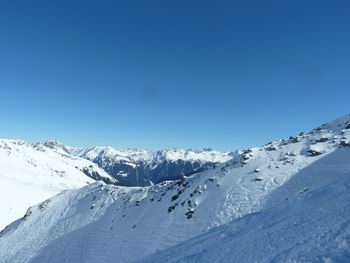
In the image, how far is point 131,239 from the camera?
3278 cm

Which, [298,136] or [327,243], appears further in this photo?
[298,136]

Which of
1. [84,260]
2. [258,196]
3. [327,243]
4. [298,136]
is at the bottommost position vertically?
[84,260]

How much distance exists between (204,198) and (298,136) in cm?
2002

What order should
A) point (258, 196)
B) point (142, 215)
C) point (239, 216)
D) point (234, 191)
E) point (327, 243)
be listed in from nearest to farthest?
point (327, 243) → point (239, 216) → point (258, 196) → point (234, 191) → point (142, 215)

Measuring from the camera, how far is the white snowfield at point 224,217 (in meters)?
15.5

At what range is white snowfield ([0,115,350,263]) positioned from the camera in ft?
50.8

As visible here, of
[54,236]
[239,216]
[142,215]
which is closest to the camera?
[239,216]

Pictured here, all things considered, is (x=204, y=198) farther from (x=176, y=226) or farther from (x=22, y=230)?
(x=22, y=230)

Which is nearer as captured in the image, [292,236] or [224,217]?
[292,236]

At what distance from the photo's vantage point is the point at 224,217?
27562 millimetres

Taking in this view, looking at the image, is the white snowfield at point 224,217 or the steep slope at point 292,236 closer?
the steep slope at point 292,236

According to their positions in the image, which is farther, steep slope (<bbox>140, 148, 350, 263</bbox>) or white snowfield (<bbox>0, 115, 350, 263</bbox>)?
white snowfield (<bbox>0, 115, 350, 263</bbox>)

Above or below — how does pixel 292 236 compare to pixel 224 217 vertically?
below

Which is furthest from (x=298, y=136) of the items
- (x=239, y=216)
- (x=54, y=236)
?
(x=54, y=236)
